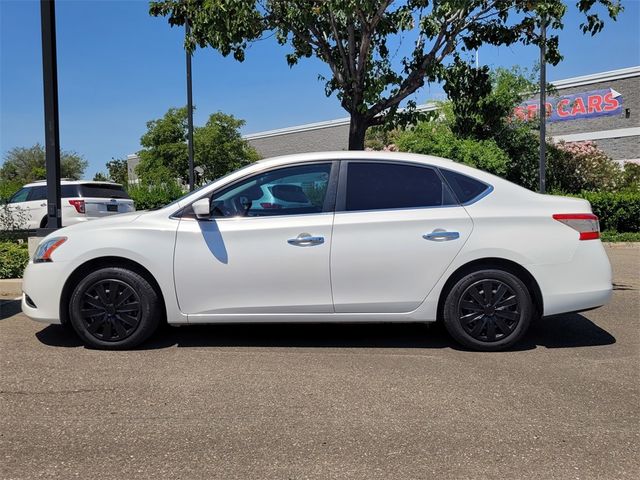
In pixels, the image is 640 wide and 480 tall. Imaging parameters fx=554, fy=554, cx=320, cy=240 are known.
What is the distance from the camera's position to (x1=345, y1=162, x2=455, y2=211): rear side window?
186 inches

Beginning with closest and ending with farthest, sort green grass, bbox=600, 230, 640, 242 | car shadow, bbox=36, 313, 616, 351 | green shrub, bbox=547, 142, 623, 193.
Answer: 1. car shadow, bbox=36, 313, 616, 351
2. green grass, bbox=600, 230, 640, 242
3. green shrub, bbox=547, 142, 623, 193

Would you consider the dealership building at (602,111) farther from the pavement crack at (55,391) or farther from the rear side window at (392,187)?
the pavement crack at (55,391)

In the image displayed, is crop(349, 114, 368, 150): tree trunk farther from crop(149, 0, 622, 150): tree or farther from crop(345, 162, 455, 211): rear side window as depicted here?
crop(345, 162, 455, 211): rear side window

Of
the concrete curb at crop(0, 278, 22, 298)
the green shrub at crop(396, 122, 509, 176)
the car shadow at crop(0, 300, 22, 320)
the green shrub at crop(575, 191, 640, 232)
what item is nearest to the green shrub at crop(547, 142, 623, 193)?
the green shrub at crop(396, 122, 509, 176)

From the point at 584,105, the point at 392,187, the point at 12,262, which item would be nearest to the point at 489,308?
the point at 392,187

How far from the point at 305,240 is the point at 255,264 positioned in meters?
0.46

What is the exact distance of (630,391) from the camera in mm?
3859

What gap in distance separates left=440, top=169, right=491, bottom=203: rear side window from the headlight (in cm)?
335

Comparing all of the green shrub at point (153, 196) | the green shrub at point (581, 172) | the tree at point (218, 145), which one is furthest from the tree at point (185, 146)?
the green shrub at point (581, 172)

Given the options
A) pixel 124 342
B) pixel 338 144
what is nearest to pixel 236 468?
pixel 124 342

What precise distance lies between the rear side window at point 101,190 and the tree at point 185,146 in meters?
20.6

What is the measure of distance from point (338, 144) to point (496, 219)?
35981 millimetres

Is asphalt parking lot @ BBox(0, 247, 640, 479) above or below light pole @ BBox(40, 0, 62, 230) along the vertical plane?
below

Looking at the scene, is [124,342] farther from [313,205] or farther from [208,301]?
[313,205]
